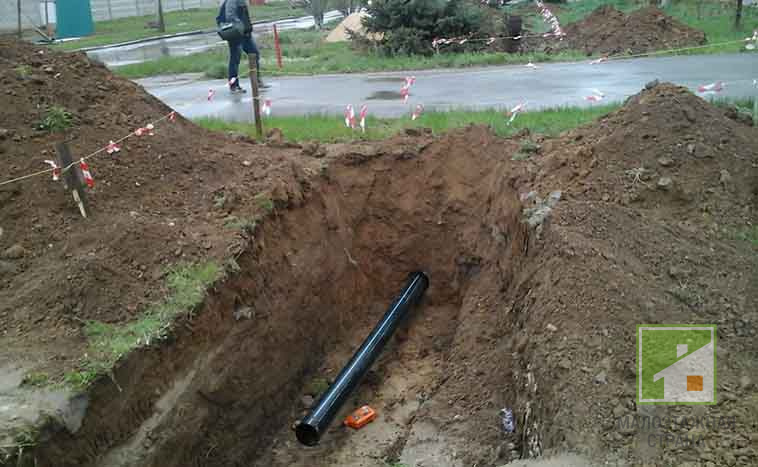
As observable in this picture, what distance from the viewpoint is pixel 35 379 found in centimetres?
473

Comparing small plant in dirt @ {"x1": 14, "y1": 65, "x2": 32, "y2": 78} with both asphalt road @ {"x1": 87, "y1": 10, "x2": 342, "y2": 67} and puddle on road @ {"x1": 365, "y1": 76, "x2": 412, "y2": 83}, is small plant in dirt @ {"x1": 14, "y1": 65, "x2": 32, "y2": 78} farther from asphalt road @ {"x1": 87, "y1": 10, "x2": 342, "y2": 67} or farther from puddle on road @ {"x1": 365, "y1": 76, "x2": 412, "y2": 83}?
asphalt road @ {"x1": 87, "y1": 10, "x2": 342, "y2": 67}

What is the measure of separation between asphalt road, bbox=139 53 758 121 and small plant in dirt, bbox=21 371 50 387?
264 inches

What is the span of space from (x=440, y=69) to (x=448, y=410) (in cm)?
1096

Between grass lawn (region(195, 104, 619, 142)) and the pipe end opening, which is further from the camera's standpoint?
grass lawn (region(195, 104, 619, 142))

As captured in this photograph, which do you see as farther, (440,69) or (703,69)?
(440,69)

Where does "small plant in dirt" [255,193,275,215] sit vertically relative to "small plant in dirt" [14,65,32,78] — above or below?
below

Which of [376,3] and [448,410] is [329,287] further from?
[376,3]

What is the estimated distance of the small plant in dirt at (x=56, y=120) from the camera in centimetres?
686

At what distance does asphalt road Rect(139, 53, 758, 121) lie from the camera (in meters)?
11.2

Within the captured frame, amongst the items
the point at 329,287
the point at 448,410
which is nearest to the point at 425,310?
the point at 329,287

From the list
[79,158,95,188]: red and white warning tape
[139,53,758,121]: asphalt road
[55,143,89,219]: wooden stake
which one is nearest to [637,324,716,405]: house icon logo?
[55,143,89,219]: wooden stake

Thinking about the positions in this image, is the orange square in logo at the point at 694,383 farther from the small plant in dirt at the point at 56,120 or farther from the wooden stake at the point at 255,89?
the small plant in dirt at the point at 56,120

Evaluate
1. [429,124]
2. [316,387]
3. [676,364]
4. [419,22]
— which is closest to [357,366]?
[316,387]

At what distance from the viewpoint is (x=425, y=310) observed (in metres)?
8.22
